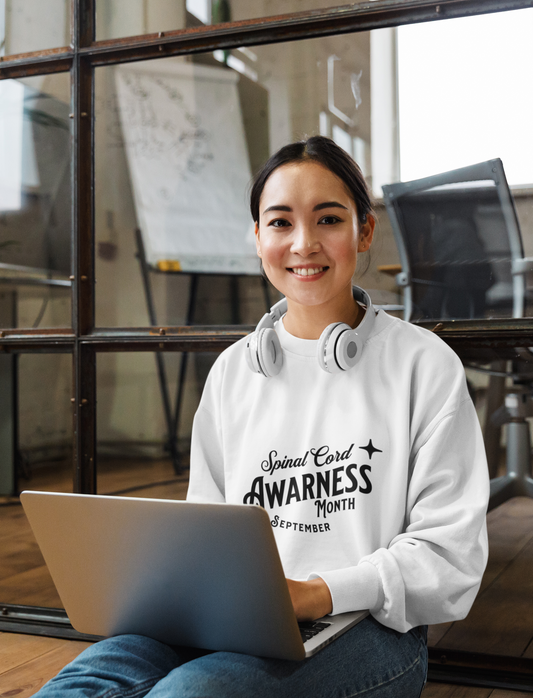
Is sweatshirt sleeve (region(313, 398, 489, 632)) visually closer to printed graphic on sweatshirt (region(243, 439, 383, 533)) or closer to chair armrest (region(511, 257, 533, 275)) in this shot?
printed graphic on sweatshirt (region(243, 439, 383, 533))

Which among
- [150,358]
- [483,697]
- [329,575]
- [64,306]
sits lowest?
[483,697]

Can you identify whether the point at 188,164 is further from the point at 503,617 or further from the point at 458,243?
the point at 503,617

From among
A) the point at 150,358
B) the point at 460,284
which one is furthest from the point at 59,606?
the point at 460,284

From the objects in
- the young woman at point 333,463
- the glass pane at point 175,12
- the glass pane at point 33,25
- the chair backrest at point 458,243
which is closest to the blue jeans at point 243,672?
the young woman at point 333,463

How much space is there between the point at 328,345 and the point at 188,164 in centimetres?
85

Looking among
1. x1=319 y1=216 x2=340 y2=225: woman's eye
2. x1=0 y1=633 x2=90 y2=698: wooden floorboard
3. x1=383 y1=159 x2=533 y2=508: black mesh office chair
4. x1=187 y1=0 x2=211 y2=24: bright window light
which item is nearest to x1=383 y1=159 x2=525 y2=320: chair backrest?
x1=383 y1=159 x2=533 y2=508: black mesh office chair

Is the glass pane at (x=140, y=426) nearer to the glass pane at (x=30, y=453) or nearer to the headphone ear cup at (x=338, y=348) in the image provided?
the glass pane at (x=30, y=453)

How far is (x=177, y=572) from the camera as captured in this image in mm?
786

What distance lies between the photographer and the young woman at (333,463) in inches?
32.8

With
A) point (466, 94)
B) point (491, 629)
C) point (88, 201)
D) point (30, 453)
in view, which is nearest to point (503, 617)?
point (491, 629)

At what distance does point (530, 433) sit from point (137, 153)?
3.65 feet

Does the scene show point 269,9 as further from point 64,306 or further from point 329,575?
point 329,575

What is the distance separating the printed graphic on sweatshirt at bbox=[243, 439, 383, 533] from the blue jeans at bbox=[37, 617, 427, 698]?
17 cm

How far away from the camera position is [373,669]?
86cm
